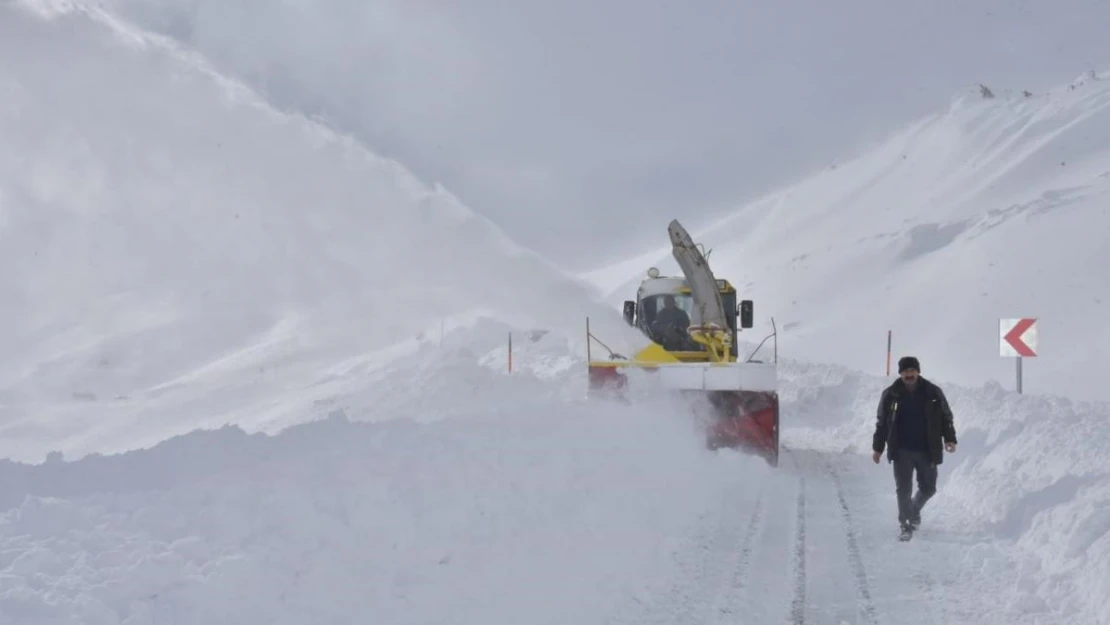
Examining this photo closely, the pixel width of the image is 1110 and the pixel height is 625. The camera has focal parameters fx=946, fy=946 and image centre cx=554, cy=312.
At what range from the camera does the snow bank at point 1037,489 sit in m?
5.95

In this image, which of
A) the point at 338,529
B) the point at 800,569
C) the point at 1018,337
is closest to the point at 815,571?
the point at 800,569

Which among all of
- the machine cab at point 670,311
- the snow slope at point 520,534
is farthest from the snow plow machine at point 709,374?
the snow slope at point 520,534

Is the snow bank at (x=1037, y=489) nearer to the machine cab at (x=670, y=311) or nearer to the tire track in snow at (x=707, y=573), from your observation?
the tire track in snow at (x=707, y=573)

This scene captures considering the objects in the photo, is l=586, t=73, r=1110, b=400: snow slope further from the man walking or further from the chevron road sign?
the man walking

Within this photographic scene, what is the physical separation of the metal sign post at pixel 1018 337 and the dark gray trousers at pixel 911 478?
6.14 metres

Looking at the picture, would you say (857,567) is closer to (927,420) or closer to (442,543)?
(927,420)

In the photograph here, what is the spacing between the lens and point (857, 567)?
6.76 meters

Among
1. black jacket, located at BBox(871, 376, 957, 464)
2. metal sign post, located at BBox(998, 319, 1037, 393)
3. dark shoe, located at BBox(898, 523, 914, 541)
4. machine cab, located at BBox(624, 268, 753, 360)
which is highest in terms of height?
machine cab, located at BBox(624, 268, 753, 360)

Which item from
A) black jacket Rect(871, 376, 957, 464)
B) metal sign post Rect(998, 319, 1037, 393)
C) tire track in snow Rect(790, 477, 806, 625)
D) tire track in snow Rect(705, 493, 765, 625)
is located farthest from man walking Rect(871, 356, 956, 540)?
metal sign post Rect(998, 319, 1037, 393)

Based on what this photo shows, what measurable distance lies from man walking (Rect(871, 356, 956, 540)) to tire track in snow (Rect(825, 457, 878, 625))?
1.53 ft

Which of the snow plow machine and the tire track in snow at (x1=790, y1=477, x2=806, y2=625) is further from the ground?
the snow plow machine

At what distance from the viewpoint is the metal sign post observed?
43.6 ft

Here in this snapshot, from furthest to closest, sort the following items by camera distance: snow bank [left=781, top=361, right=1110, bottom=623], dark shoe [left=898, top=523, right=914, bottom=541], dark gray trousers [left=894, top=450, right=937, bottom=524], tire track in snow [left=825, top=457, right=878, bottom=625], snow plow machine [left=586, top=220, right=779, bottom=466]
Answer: snow plow machine [left=586, top=220, right=779, bottom=466] < dark gray trousers [left=894, top=450, right=937, bottom=524] < dark shoe [left=898, top=523, right=914, bottom=541] < snow bank [left=781, top=361, right=1110, bottom=623] < tire track in snow [left=825, top=457, right=878, bottom=625]

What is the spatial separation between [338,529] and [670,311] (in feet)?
34.2
